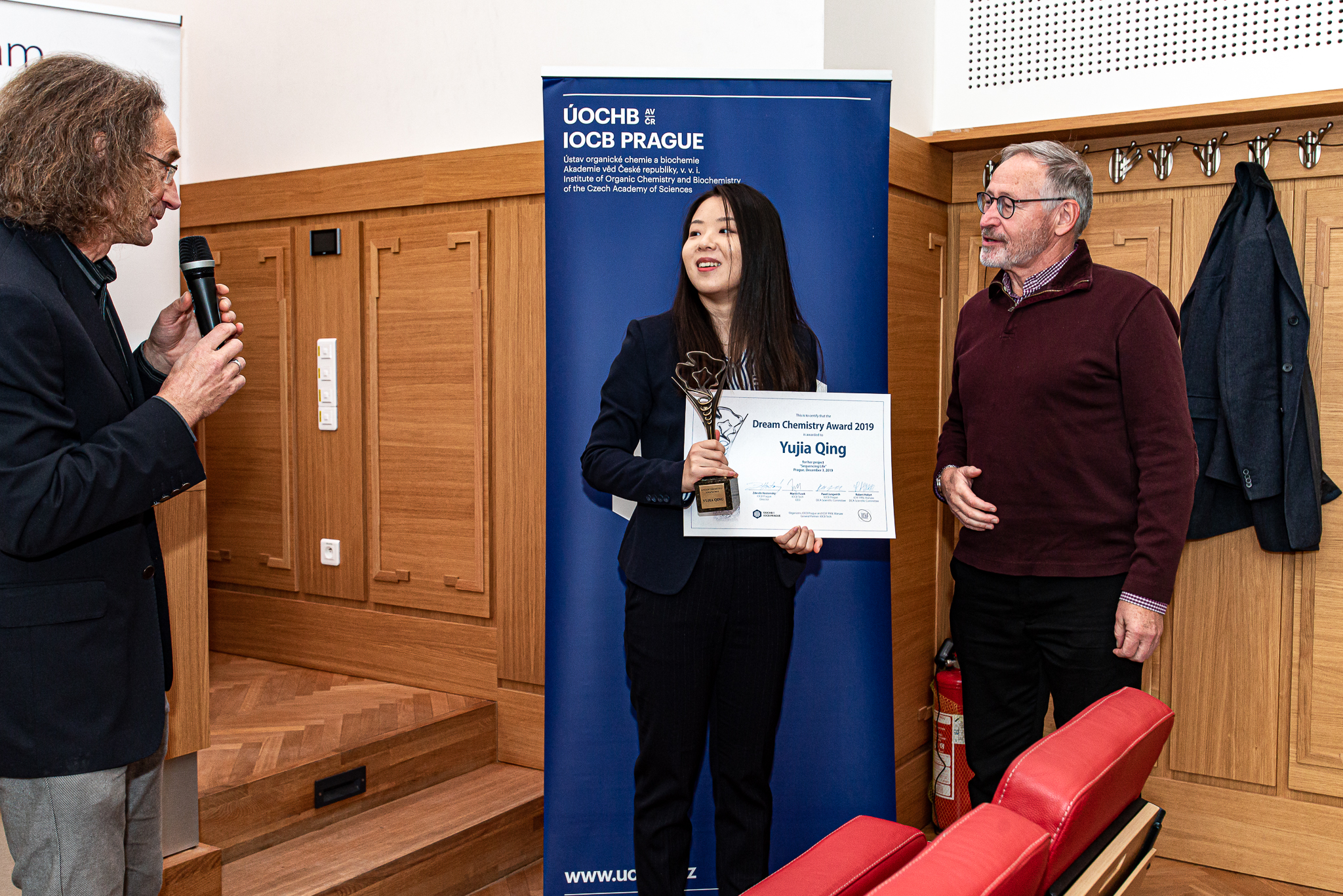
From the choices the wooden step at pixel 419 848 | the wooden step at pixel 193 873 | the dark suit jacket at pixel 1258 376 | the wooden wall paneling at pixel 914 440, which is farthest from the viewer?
the wooden wall paneling at pixel 914 440

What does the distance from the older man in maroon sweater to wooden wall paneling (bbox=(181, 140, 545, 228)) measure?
1.80 meters

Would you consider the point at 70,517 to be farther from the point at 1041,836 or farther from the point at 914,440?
the point at 914,440

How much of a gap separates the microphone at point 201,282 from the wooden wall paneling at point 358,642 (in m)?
2.25

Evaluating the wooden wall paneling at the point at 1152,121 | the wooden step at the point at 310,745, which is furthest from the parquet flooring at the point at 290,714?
the wooden wall paneling at the point at 1152,121

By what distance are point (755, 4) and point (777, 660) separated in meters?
2.09

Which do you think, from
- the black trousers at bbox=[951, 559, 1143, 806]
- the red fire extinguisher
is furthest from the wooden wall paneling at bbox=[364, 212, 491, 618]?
the black trousers at bbox=[951, 559, 1143, 806]

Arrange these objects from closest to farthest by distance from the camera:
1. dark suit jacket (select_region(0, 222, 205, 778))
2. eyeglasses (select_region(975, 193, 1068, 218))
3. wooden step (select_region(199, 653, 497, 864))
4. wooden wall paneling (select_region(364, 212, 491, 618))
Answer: dark suit jacket (select_region(0, 222, 205, 778)) → eyeglasses (select_region(975, 193, 1068, 218)) → wooden step (select_region(199, 653, 497, 864)) → wooden wall paneling (select_region(364, 212, 491, 618))

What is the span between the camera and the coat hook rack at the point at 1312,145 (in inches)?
122

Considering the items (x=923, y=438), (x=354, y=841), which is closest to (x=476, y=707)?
(x=354, y=841)

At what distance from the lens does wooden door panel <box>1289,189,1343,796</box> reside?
3.13 meters

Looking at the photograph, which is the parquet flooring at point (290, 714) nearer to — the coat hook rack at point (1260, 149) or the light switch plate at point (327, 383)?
the light switch plate at point (327, 383)

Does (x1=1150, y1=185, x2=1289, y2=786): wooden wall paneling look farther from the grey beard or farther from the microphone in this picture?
the microphone

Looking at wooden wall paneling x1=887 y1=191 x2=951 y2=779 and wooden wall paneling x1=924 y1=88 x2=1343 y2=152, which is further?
wooden wall paneling x1=887 y1=191 x2=951 y2=779

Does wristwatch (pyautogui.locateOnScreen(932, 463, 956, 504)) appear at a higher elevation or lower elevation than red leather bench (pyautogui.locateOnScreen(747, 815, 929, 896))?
higher
